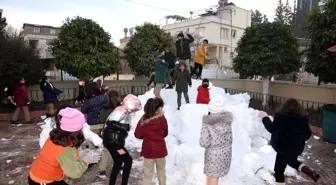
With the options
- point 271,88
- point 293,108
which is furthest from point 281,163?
point 271,88

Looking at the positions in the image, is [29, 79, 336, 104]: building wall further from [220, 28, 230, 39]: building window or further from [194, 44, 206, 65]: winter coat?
[220, 28, 230, 39]: building window

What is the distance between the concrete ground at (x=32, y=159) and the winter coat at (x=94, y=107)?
917 mm

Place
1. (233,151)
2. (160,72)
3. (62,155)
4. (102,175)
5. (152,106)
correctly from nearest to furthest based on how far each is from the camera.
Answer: (62,155)
(152,106)
(102,175)
(233,151)
(160,72)

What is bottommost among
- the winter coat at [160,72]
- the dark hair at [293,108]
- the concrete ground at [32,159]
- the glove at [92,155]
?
the concrete ground at [32,159]

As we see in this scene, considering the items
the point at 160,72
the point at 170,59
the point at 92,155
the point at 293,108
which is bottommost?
the point at 92,155

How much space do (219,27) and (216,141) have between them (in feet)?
120

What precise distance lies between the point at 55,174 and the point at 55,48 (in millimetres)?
10824

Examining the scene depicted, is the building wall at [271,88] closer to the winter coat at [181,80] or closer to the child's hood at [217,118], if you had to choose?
the winter coat at [181,80]

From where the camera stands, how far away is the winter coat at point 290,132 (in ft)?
12.9

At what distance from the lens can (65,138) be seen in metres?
2.54

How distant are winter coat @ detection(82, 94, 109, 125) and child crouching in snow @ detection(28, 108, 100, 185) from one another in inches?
114

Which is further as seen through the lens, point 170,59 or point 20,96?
point 170,59

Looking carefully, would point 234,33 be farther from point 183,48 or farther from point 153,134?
point 153,134

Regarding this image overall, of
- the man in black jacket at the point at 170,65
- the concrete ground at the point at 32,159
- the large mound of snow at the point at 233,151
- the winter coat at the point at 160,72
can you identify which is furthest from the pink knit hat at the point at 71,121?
the man in black jacket at the point at 170,65
